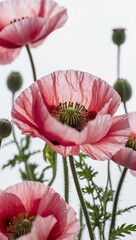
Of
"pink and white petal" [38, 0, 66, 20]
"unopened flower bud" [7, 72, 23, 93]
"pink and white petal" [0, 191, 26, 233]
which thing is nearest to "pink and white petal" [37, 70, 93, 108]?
"pink and white petal" [0, 191, 26, 233]

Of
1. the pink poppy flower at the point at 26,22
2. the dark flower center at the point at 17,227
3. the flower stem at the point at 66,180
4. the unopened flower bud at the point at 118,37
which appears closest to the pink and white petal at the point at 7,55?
the pink poppy flower at the point at 26,22

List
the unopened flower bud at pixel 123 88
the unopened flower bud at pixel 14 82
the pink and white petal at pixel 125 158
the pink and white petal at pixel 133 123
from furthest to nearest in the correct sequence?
the unopened flower bud at pixel 14 82, the unopened flower bud at pixel 123 88, the pink and white petal at pixel 133 123, the pink and white petal at pixel 125 158

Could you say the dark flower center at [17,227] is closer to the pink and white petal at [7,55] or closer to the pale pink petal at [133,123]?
the pale pink petal at [133,123]

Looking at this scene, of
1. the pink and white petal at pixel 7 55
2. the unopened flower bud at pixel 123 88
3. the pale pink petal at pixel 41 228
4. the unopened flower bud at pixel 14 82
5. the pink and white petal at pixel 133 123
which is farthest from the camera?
the unopened flower bud at pixel 14 82

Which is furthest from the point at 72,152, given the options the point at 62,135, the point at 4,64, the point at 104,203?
the point at 4,64

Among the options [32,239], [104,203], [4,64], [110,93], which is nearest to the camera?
[32,239]

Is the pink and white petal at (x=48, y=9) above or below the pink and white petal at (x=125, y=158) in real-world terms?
above

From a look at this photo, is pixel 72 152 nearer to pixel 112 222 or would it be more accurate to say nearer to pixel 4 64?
pixel 112 222
